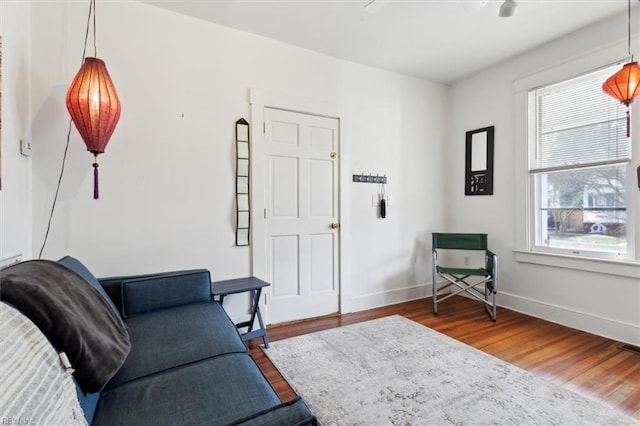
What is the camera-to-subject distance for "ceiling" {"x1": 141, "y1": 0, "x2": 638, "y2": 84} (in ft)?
7.91

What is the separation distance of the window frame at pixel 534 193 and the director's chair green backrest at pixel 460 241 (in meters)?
0.35

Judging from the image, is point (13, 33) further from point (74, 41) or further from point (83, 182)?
point (83, 182)

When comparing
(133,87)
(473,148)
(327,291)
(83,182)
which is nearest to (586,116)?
(473,148)

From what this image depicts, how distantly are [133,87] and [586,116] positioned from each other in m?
4.01

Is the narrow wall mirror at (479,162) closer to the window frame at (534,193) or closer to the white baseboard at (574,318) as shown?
the window frame at (534,193)

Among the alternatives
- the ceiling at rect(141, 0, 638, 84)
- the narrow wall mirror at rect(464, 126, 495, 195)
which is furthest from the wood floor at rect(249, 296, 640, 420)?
the ceiling at rect(141, 0, 638, 84)

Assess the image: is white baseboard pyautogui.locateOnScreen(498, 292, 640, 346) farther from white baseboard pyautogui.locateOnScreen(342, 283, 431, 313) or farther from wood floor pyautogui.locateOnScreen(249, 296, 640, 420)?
white baseboard pyautogui.locateOnScreen(342, 283, 431, 313)

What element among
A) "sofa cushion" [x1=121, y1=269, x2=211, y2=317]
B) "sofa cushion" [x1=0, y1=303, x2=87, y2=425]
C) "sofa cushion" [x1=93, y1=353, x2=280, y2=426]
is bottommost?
"sofa cushion" [x1=93, y1=353, x2=280, y2=426]

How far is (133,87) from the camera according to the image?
2.36 meters

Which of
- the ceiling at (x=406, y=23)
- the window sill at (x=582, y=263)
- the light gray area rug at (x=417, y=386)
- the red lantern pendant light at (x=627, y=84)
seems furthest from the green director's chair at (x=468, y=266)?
the ceiling at (x=406, y=23)

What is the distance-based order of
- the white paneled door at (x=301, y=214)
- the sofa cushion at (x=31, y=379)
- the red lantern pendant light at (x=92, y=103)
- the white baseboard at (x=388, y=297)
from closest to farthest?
the sofa cushion at (x=31, y=379), the red lantern pendant light at (x=92, y=103), the white paneled door at (x=301, y=214), the white baseboard at (x=388, y=297)

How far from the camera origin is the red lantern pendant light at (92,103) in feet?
6.08

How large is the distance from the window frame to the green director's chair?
16.4 inches

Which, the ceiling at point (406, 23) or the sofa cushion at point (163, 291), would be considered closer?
the sofa cushion at point (163, 291)
